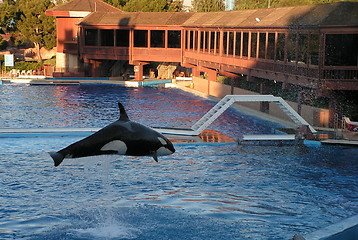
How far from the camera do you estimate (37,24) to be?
224 ft

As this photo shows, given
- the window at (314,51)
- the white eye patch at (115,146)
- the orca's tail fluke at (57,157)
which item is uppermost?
the window at (314,51)

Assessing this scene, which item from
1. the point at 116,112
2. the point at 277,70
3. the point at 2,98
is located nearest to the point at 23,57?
the point at 2,98

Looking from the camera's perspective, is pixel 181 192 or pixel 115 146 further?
pixel 181 192

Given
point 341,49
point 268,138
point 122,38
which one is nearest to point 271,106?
point 341,49

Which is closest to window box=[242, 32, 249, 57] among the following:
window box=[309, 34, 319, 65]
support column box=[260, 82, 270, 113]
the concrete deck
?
support column box=[260, 82, 270, 113]

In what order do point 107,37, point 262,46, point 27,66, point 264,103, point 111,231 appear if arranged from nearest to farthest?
1. point 111,231
2. point 262,46
3. point 264,103
4. point 27,66
5. point 107,37

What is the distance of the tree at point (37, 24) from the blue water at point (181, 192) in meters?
45.1

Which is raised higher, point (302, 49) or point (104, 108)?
point (302, 49)

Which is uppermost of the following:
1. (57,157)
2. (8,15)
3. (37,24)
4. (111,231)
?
(8,15)

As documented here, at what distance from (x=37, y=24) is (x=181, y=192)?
5503 centimetres

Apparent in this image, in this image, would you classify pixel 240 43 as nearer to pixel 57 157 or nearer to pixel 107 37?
pixel 107 37

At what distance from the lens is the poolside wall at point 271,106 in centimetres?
2866

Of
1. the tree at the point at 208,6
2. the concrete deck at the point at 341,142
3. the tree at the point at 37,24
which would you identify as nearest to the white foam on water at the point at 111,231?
the concrete deck at the point at 341,142

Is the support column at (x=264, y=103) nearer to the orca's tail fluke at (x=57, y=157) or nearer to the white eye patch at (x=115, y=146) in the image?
the white eye patch at (x=115, y=146)
